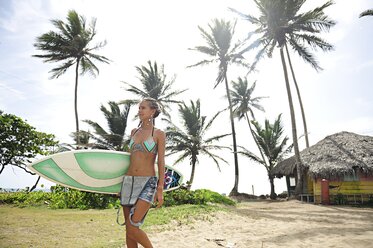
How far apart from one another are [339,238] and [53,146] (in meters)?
18.0

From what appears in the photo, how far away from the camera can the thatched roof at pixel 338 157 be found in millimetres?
13891

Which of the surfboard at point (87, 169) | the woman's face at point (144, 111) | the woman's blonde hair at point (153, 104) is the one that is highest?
the woman's blonde hair at point (153, 104)

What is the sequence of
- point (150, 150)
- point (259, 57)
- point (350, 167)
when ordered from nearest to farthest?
point (150, 150) < point (350, 167) < point (259, 57)

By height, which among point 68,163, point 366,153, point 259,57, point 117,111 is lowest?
point 68,163

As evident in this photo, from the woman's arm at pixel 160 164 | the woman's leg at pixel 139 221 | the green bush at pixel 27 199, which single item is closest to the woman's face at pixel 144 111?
the woman's arm at pixel 160 164

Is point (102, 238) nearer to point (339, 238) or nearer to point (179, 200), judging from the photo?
point (339, 238)

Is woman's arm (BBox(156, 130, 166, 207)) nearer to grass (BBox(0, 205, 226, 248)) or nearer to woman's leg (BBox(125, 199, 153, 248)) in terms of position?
woman's leg (BBox(125, 199, 153, 248))

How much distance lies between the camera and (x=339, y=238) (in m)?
4.91

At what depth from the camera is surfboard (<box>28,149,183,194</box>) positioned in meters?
3.01

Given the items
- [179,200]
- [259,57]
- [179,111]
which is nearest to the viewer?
[179,200]

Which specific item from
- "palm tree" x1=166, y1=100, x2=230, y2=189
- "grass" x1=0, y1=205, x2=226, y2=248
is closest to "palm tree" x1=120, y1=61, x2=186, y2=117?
"palm tree" x1=166, y1=100, x2=230, y2=189

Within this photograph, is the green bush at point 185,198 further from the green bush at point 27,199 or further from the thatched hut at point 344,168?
the thatched hut at point 344,168

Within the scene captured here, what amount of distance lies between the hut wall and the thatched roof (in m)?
0.55

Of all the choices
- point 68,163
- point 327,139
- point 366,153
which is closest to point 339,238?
point 68,163
